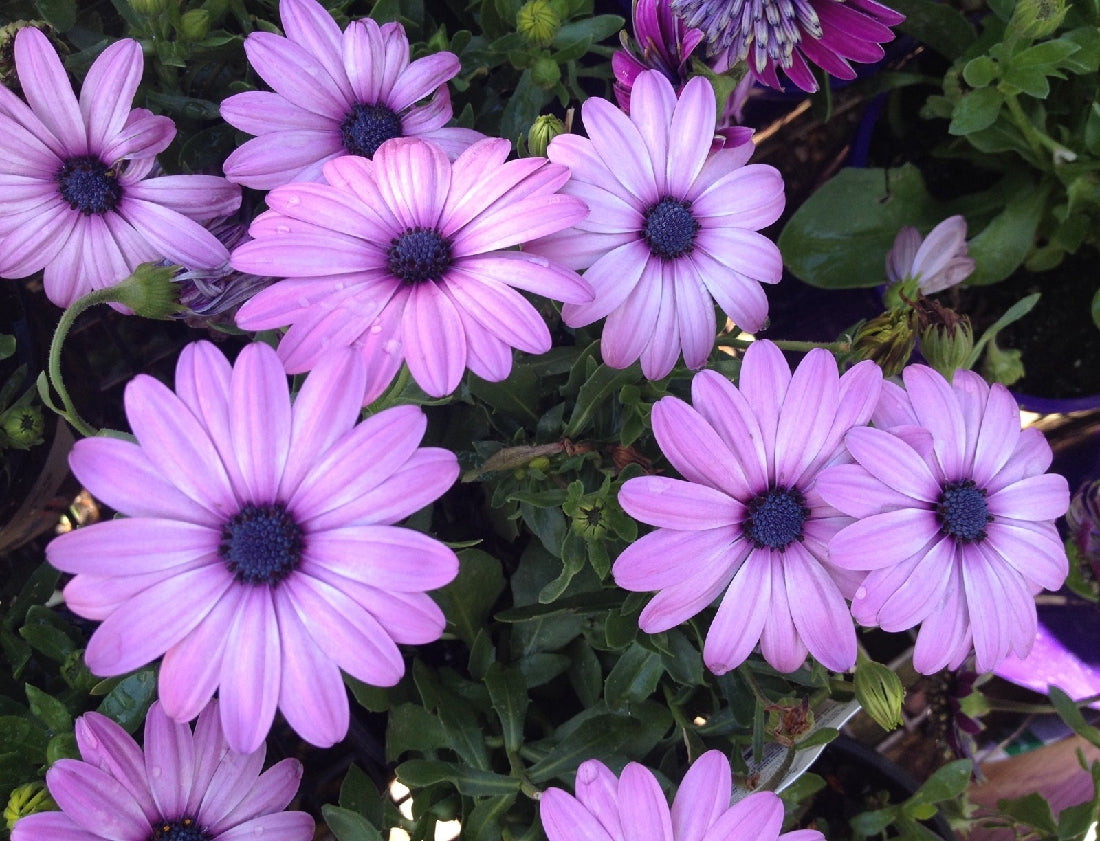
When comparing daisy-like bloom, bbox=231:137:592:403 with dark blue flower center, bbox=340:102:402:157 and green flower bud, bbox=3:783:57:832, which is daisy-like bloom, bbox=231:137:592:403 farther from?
green flower bud, bbox=3:783:57:832

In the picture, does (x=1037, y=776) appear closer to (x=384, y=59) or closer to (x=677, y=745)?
(x=677, y=745)

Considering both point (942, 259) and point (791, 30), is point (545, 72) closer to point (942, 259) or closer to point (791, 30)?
point (791, 30)

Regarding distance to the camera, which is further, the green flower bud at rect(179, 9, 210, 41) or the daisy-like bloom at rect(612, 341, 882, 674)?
the green flower bud at rect(179, 9, 210, 41)

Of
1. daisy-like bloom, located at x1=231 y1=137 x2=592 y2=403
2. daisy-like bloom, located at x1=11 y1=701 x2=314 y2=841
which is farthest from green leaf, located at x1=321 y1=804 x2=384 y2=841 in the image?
daisy-like bloom, located at x1=231 y1=137 x2=592 y2=403

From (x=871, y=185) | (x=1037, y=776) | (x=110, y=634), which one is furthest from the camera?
(x=1037, y=776)

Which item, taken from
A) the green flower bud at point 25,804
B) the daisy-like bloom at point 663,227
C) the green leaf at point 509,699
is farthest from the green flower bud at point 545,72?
the green flower bud at point 25,804

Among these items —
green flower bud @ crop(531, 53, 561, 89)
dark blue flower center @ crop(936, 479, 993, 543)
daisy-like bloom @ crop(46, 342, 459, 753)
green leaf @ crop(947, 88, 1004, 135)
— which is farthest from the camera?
green leaf @ crop(947, 88, 1004, 135)

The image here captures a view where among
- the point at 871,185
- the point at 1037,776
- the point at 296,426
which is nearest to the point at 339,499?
the point at 296,426

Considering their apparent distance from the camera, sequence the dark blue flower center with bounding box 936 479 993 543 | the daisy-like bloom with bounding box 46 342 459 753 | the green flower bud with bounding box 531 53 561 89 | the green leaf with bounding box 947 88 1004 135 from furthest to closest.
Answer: the green leaf with bounding box 947 88 1004 135 → the green flower bud with bounding box 531 53 561 89 → the dark blue flower center with bounding box 936 479 993 543 → the daisy-like bloom with bounding box 46 342 459 753
